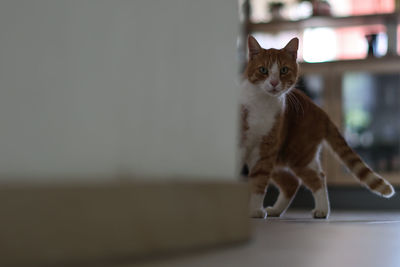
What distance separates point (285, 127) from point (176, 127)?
1.97 feet

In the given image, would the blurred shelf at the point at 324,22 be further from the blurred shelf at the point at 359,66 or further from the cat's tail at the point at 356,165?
the cat's tail at the point at 356,165

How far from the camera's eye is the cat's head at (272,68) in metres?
1.27

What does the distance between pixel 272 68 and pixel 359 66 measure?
7.28 feet

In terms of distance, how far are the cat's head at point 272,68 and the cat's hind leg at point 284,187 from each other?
265 millimetres

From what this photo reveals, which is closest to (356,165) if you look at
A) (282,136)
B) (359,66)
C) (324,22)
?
(282,136)

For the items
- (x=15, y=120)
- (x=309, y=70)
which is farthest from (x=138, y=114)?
(x=309, y=70)

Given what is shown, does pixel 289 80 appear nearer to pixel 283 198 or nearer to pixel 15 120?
pixel 283 198

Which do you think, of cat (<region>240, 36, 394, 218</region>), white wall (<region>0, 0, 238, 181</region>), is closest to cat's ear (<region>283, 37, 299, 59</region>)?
cat (<region>240, 36, 394, 218</region>)

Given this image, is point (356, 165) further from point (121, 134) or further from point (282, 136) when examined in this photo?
point (121, 134)

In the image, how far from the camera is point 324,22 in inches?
145

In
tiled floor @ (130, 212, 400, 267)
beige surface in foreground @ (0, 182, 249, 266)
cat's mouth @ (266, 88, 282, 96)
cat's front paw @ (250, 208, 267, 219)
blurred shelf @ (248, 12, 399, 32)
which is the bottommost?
cat's front paw @ (250, 208, 267, 219)

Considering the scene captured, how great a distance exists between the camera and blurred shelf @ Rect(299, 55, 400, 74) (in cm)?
326

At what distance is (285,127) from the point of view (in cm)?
134

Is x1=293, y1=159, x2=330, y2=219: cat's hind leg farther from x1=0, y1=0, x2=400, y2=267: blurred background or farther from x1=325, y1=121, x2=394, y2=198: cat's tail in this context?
x1=0, y1=0, x2=400, y2=267: blurred background
